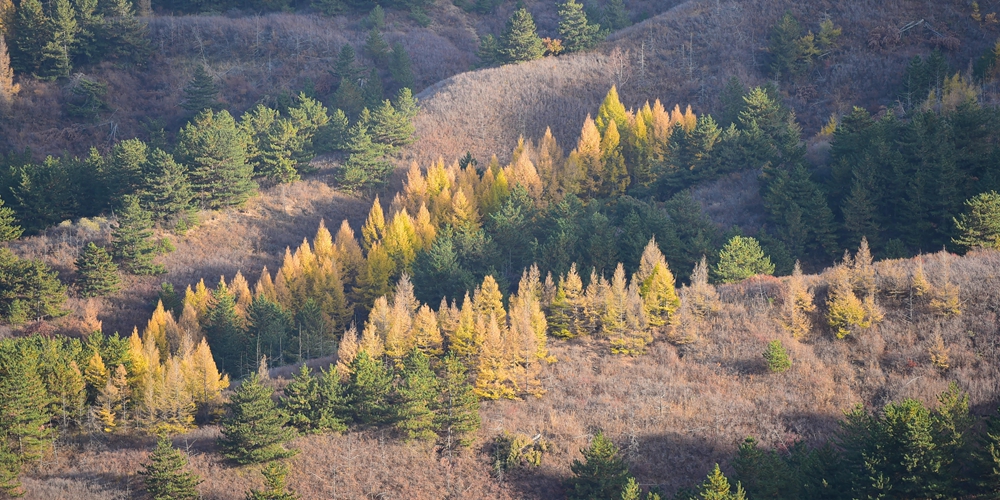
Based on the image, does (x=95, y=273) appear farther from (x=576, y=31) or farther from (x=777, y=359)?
(x=576, y=31)

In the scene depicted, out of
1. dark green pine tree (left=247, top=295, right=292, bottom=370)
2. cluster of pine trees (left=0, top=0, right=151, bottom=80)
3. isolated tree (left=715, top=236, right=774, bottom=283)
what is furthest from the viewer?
cluster of pine trees (left=0, top=0, right=151, bottom=80)

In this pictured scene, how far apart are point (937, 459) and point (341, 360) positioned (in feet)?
102

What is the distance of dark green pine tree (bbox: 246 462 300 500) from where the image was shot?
40875 mm

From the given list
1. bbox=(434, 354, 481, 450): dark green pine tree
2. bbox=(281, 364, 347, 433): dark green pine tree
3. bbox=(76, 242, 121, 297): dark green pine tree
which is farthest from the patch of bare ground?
bbox=(434, 354, 481, 450): dark green pine tree

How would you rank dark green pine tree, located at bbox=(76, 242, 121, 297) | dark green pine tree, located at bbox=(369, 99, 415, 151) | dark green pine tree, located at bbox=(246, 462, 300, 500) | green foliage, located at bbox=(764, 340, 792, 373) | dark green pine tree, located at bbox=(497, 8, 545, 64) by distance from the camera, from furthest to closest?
dark green pine tree, located at bbox=(497, 8, 545, 64) < dark green pine tree, located at bbox=(369, 99, 415, 151) < dark green pine tree, located at bbox=(76, 242, 121, 297) < green foliage, located at bbox=(764, 340, 792, 373) < dark green pine tree, located at bbox=(246, 462, 300, 500)

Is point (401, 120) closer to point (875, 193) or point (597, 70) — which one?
point (597, 70)

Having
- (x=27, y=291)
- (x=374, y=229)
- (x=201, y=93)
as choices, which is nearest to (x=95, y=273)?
(x=27, y=291)

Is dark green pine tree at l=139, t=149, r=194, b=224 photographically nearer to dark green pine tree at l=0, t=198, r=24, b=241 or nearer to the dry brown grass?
dark green pine tree at l=0, t=198, r=24, b=241

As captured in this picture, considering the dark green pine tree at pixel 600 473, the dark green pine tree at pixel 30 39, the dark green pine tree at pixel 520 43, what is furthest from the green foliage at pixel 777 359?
the dark green pine tree at pixel 30 39

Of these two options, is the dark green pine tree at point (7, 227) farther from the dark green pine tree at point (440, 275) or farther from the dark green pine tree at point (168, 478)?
the dark green pine tree at point (168, 478)

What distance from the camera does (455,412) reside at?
48.0 metres

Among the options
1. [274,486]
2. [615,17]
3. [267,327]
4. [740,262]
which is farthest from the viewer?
[615,17]

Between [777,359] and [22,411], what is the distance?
38.2 meters

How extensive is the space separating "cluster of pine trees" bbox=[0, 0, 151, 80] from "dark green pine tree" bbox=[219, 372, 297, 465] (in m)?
78.5
